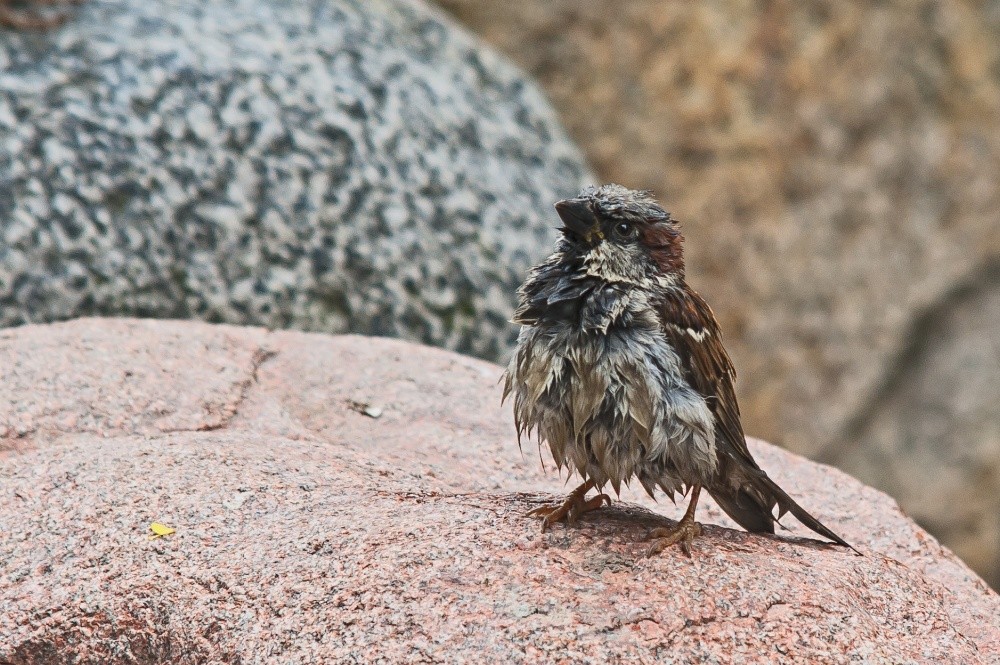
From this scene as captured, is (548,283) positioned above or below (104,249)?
above

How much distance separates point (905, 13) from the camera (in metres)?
7.08

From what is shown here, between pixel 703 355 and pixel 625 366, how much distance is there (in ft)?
0.85

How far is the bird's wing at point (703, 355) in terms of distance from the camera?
3076 millimetres

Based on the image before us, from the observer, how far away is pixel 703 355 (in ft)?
10.2

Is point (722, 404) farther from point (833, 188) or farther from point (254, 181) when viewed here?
point (833, 188)

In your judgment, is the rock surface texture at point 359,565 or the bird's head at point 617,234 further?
the bird's head at point 617,234

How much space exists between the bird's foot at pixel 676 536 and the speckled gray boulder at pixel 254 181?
101 inches

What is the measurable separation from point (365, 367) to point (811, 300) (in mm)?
3733

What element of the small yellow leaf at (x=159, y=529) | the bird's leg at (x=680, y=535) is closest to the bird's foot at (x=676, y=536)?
the bird's leg at (x=680, y=535)

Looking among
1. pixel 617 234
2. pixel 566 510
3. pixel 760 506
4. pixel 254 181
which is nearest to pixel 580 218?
pixel 617 234

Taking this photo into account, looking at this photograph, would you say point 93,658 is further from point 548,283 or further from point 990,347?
point 990,347

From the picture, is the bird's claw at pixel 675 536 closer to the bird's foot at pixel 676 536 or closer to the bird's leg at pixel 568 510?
the bird's foot at pixel 676 536

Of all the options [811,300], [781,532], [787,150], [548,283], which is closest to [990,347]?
[811,300]

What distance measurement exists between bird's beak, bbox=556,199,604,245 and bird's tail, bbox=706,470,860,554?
788 millimetres
